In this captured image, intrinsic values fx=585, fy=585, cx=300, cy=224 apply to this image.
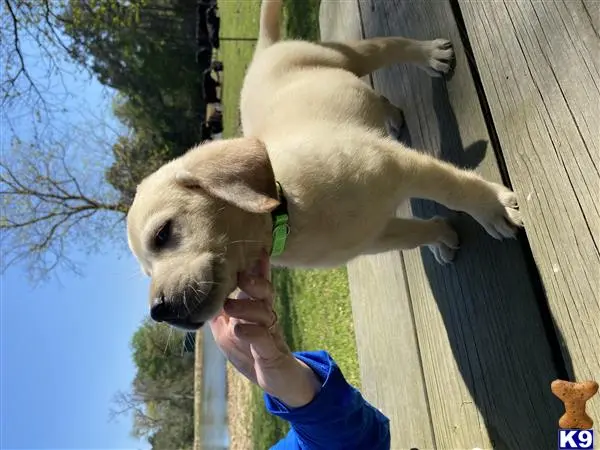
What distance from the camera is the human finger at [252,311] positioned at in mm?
1941

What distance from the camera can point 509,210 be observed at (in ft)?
7.76

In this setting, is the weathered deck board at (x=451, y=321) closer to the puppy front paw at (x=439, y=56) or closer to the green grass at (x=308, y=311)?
the puppy front paw at (x=439, y=56)

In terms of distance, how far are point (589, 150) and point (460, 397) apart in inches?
47.5

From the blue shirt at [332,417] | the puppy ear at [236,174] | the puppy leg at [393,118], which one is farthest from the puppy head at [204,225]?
the puppy leg at [393,118]

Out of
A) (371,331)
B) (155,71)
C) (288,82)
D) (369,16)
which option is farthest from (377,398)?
(155,71)

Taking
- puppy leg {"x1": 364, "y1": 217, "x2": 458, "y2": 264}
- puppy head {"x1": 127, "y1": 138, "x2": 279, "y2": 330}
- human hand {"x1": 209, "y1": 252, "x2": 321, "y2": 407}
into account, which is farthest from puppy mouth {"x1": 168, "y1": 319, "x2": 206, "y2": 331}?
puppy leg {"x1": 364, "y1": 217, "x2": 458, "y2": 264}

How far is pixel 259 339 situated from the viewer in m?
1.96

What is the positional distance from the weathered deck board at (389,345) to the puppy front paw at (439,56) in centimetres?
106

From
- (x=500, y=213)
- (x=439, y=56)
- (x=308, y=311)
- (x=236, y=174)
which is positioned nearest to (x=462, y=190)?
(x=500, y=213)

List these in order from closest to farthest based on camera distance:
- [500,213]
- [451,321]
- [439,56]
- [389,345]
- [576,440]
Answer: [576,440] < [500,213] < [451,321] < [439,56] < [389,345]

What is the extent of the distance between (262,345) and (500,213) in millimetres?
1114

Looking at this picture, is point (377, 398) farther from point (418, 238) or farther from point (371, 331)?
point (418, 238)

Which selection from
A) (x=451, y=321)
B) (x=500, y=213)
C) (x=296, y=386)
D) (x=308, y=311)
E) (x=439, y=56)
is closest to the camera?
(x=296, y=386)

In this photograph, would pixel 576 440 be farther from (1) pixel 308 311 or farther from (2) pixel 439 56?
(1) pixel 308 311
